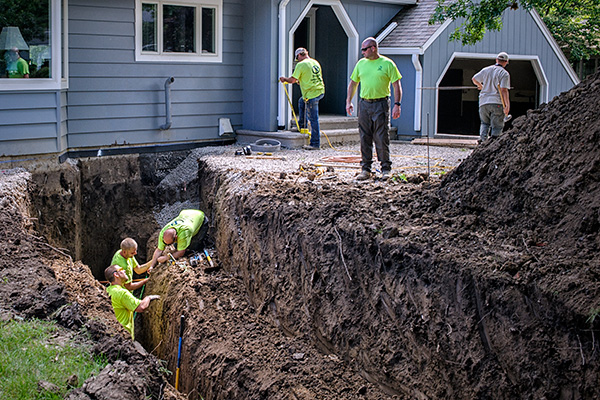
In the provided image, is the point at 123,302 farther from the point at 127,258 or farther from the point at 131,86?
the point at 131,86

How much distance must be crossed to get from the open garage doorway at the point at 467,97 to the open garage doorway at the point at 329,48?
454 centimetres

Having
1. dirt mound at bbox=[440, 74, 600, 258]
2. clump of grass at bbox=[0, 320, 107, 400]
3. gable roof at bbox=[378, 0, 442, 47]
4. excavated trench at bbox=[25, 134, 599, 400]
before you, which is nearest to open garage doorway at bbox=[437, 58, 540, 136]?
gable roof at bbox=[378, 0, 442, 47]

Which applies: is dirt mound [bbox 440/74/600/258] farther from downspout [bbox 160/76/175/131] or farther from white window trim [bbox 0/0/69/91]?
downspout [bbox 160/76/175/131]

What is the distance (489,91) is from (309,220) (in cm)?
543

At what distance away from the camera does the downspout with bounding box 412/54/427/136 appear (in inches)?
616

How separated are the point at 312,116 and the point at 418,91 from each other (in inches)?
133

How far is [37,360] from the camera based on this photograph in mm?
5324

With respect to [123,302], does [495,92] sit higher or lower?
higher

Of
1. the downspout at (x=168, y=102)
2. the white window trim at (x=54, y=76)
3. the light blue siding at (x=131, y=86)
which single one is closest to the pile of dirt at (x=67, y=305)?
the white window trim at (x=54, y=76)

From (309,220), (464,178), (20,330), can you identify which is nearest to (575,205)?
(464,178)

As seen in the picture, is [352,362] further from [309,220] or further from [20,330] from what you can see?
[20,330]

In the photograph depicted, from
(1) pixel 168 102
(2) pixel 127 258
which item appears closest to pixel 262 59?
(1) pixel 168 102

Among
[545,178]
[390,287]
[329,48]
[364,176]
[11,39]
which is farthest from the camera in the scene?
[329,48]

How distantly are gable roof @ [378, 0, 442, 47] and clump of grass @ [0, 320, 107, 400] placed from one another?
11.7m
